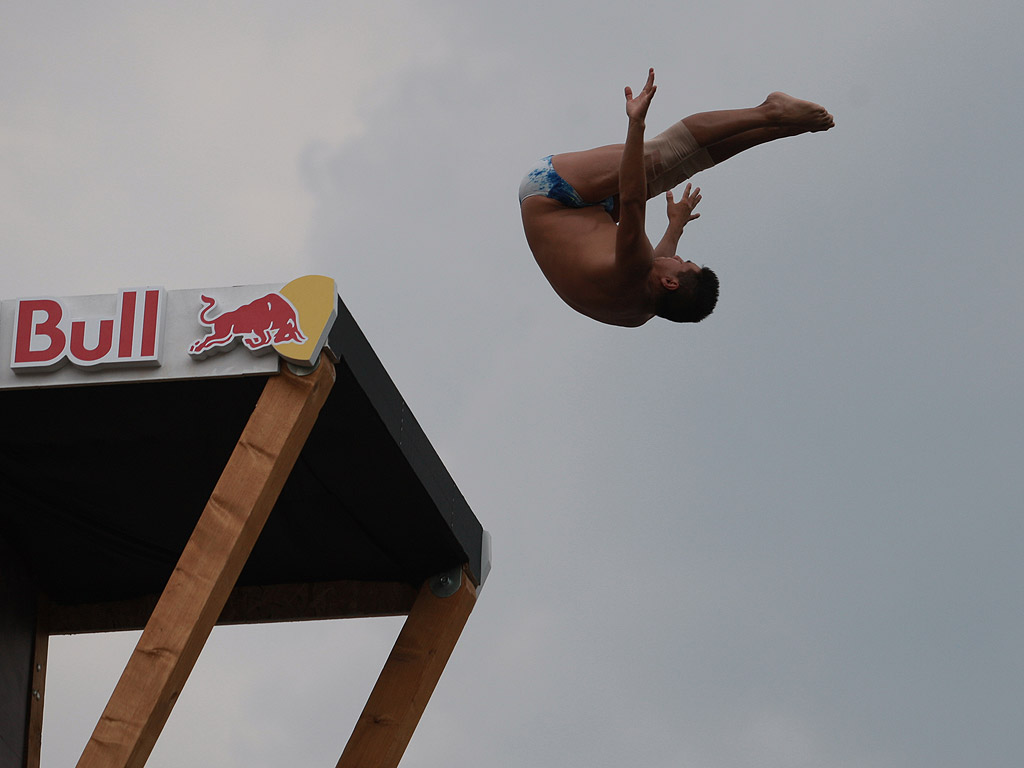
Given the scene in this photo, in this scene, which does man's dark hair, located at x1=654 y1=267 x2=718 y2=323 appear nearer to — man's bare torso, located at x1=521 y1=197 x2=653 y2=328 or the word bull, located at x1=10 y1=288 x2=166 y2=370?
man's bare torso, located at x1=521 y1=197 x2=653 y2=328

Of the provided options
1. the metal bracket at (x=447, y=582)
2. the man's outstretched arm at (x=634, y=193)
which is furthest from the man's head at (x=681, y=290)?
the metal bracket at (x=447, y=582)

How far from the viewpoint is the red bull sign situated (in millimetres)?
7621

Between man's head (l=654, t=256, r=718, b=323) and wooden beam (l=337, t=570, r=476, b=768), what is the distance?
2.68 m

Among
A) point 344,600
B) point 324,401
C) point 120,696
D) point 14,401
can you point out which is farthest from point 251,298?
point 344,600

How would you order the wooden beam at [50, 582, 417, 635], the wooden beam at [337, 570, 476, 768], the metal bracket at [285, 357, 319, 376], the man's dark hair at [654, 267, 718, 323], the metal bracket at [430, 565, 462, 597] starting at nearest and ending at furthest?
1. the metal bracket at [285, 357, 319, 376]
2. the man's dark hair at [654, 267, 718, 323]
3. the wooden beam at [337, 570, 476, 768]
4. the metal bracket at [430, 565, 462, 597]
5. the wooden beam at [50, 582, 417, 635]

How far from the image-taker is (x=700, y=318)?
306 inches

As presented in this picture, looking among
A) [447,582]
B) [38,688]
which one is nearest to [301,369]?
[447,582]

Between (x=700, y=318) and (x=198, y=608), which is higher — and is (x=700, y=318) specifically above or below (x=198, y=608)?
above

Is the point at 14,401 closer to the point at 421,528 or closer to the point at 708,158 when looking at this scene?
the point at 421,528

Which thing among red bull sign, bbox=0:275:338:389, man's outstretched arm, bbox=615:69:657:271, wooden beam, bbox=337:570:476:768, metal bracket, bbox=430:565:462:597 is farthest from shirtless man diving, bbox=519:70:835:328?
wooden beam, bbox=337:570:476:768

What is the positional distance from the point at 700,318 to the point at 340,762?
3420 millimetres

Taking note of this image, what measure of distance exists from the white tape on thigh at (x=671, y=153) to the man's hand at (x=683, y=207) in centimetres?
31

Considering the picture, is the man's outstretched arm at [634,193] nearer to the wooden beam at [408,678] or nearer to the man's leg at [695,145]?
the man's leg at [695,145]

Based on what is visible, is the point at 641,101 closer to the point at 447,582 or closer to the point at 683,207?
the point at 683,207
